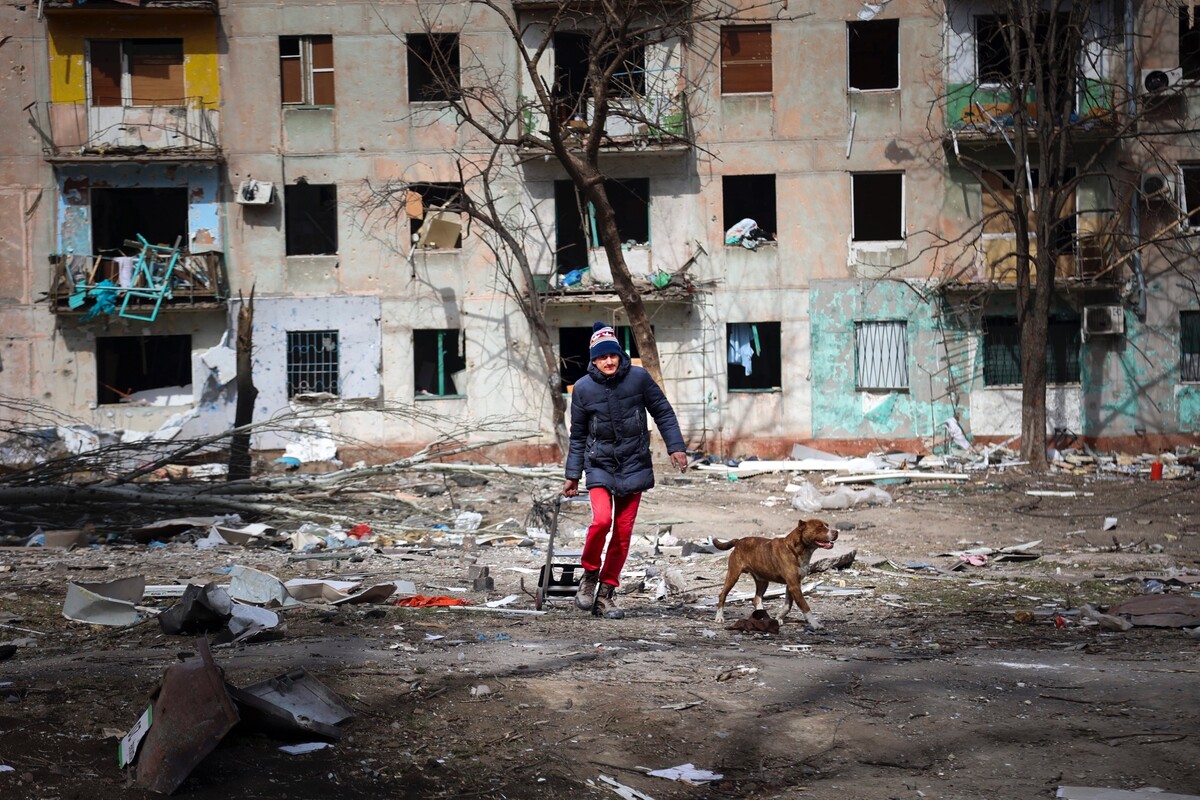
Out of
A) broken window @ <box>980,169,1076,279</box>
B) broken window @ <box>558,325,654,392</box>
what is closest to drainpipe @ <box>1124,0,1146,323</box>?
broken window @ <box>980,169,1076,279</box>

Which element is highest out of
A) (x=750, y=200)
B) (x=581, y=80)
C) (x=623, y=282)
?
(x=581, y=80)

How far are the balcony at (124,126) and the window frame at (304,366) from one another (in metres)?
4.07

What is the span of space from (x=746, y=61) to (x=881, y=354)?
6464mm

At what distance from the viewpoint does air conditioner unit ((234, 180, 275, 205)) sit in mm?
24078

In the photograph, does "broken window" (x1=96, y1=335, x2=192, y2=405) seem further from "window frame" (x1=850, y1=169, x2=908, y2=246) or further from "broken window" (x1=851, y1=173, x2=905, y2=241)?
"broken window" (x1=851, y1=173, x2=905, y2=241)

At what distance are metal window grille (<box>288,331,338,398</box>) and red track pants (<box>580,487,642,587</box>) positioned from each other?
17.4 metres

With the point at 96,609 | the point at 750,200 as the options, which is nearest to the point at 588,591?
the point at 96,609

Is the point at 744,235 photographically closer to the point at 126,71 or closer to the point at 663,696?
the point at 126,71

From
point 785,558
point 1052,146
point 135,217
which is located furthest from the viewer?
point 135,217

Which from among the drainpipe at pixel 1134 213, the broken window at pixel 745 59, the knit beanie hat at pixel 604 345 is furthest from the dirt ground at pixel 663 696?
the broken window at pixel 745 59

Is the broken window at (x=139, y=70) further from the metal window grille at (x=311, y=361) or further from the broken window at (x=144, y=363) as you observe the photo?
the metal window grille at (x=311, y=361)

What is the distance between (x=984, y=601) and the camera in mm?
8977

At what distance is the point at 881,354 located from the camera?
80.0 feet

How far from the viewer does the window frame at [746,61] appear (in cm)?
2423
